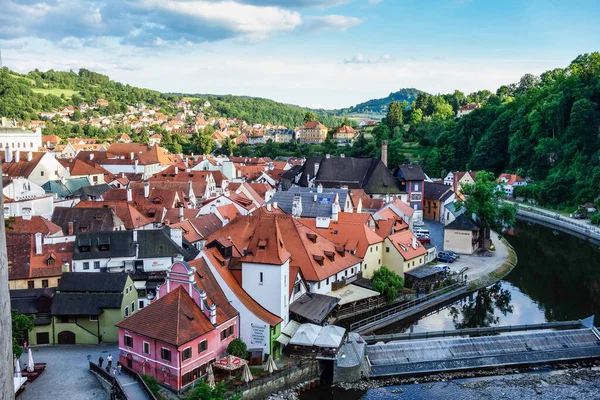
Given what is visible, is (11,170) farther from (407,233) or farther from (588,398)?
(588,398)

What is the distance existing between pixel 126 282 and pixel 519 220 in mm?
63920

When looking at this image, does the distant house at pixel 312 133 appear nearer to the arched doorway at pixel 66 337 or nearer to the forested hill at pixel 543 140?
the forested hill at pixel 543 140

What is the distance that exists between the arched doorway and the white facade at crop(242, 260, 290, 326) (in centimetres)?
953

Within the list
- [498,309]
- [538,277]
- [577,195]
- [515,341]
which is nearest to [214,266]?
[515,341]

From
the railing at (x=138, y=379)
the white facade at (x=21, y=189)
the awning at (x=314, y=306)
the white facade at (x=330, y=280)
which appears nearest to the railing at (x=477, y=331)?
the awning at (x=314, y=306)

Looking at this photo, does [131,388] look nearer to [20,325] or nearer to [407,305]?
[20,325]

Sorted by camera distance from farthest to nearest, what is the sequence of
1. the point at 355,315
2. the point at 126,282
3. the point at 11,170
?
the point at 11,170 → the point at 355,315 → the point at 126,282

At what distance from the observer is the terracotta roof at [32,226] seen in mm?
38500

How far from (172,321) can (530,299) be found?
95.7 feet

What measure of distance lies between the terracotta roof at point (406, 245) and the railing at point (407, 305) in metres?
3.79

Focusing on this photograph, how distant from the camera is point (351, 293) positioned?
3691cm

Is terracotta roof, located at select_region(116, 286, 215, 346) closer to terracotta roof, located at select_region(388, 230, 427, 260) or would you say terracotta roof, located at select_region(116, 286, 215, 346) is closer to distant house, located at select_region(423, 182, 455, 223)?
terracotta roof, located at select_region(388, 230, 427, 260)

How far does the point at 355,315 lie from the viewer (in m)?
36.5

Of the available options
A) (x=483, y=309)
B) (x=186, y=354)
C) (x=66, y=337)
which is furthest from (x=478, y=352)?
(x=66, y=337)
